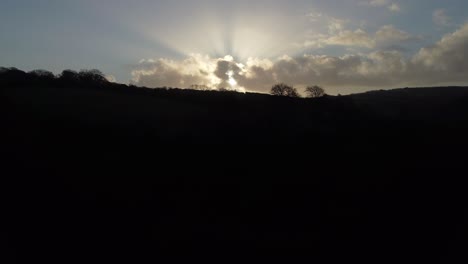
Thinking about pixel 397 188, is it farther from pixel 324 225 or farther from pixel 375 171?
pixel 324 225

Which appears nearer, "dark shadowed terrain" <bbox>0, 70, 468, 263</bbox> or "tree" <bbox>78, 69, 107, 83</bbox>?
"dark shadowed terrain" <bbox>0, 70, 468, 263</bbox>

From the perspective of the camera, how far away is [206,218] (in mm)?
23234

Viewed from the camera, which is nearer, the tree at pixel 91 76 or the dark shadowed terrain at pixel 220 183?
the dark shadowed terrain at pixel 220 183

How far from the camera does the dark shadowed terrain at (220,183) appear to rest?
797 inches

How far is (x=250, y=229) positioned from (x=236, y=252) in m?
2.63

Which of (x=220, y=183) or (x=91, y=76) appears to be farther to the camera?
(x=91, y=76)

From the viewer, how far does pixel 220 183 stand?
26.7 meters

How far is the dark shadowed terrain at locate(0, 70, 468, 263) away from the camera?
20250mm

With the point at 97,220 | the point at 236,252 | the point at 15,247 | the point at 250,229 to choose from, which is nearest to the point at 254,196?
the point at 250,229

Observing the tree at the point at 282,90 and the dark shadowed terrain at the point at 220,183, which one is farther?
the tree at the point at 282,90

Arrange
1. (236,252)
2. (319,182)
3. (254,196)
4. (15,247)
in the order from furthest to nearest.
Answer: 1. (319,182)
2. (254,196)
3. (236,252)
4. (15,247)

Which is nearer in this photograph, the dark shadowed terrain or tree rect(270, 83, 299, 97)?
the dark shadowed terrain

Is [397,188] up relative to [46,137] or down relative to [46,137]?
down

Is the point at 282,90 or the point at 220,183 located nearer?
the point at 220,183
